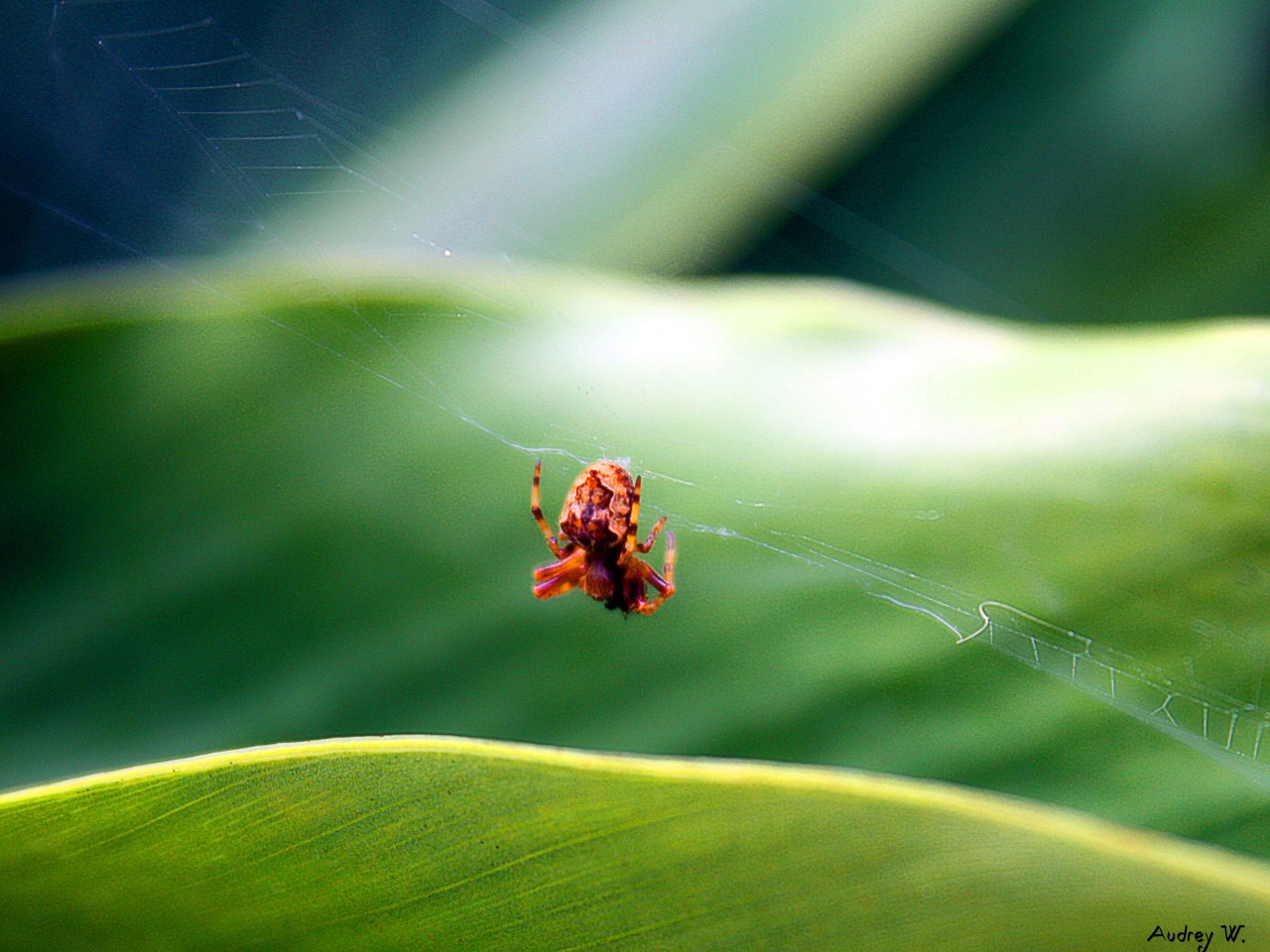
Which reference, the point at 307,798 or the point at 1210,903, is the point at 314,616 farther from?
the point at 1210,903

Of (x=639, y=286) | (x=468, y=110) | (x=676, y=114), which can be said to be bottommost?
(x=639, y=286)

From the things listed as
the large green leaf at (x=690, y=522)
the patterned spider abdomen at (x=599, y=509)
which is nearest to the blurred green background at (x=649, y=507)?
the large green leaf at (x=690, y=522)

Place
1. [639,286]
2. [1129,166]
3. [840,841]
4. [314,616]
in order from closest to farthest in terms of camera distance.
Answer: [840,841] → [314,616] → [639,286] → [1129,166]

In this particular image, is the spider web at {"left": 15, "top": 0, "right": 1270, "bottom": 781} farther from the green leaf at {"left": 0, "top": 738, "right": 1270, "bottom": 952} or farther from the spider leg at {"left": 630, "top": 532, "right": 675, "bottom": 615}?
the green leaf at {"left": 0, "top": 738, "right": 1270, "bottom": 952}

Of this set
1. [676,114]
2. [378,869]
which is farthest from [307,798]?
[676,114]

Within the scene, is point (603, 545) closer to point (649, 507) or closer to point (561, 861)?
point (649, 507)

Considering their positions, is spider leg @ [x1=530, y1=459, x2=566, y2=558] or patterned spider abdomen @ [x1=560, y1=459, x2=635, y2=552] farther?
patterned spider abdomen @ [x1=560, y1=459, x2=635, y2=552]

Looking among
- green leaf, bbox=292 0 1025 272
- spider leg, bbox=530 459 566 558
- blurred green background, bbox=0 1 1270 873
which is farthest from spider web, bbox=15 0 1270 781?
blurred green background, bbox=0 1 1270 873

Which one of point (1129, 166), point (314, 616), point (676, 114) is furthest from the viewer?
point (1129, 166)
